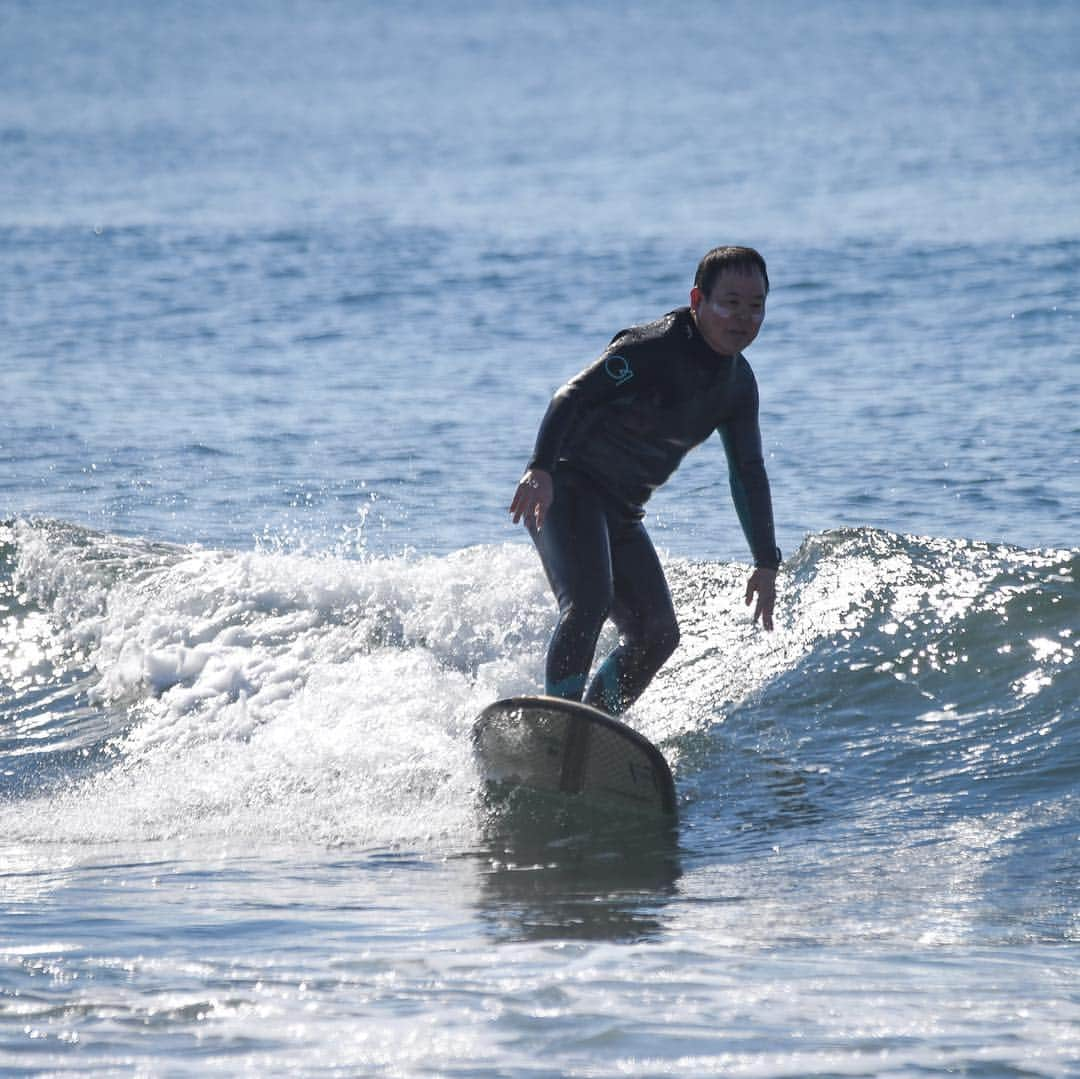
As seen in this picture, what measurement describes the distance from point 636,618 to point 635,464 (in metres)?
0.60

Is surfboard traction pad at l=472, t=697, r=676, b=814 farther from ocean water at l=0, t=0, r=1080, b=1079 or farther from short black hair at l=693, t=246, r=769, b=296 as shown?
short black hair at l=693, t=246, r=769, b=296

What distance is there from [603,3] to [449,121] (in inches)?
2879

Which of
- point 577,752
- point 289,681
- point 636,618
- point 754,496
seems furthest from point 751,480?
point 289,681

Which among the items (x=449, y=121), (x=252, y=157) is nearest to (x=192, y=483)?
(x=252, y=157)

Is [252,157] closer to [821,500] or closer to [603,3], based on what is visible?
[821,500]

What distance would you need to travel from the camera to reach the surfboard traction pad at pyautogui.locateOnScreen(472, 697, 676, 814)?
642 cm

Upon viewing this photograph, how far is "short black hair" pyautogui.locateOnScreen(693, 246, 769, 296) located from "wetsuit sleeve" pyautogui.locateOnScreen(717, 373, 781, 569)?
0.48 metres

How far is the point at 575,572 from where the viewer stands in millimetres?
6449

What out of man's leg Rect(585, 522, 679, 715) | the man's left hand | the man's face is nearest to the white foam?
man's leg Rect(585, 522, 679, 715)

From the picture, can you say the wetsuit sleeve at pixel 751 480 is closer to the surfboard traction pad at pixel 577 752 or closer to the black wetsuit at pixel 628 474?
the black wetsuit at pixel 628 474

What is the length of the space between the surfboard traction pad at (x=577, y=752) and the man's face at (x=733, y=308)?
4.62ft

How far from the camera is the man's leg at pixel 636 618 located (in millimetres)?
6688

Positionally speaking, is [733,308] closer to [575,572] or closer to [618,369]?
[618,369]

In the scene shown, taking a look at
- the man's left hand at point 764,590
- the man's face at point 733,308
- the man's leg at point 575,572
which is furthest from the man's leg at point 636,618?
the man's face at point 733,308
